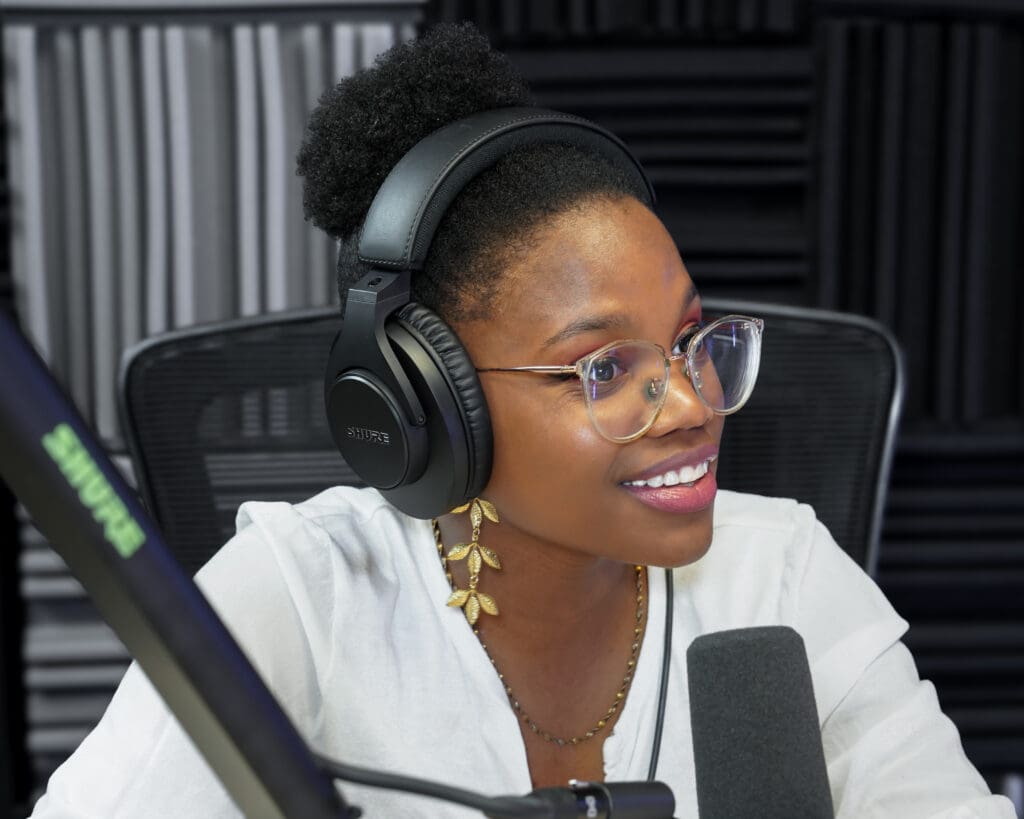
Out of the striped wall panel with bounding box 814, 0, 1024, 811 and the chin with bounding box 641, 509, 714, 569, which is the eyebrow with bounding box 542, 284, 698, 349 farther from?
the striped wall panel with bounding box 814, 0, 1024, 811

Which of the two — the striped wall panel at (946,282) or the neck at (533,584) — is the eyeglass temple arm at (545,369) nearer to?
the neck at (533,584)

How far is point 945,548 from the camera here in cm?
230

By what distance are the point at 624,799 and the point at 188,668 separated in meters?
0.20

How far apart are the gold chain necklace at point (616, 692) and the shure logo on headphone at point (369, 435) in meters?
0.18

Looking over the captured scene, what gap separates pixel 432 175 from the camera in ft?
3.00

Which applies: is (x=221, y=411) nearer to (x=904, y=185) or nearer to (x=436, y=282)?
(x=436, y=282)

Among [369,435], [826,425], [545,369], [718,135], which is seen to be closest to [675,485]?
[545,369]

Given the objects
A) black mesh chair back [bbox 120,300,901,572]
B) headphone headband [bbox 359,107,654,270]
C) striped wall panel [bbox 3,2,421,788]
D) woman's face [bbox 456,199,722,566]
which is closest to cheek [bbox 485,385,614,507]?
woman's face [bbox 456,199,722,566]

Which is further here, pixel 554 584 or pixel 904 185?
pixel 904 185

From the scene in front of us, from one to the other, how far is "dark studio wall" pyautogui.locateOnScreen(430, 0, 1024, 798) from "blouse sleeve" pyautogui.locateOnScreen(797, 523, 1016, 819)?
3.90ft

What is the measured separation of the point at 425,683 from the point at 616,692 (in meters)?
0.18

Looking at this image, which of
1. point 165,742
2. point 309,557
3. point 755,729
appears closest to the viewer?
point 755,729

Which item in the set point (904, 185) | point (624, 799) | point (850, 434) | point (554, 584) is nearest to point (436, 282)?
point (554, 584)

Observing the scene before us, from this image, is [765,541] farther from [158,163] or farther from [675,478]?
[158,163]
